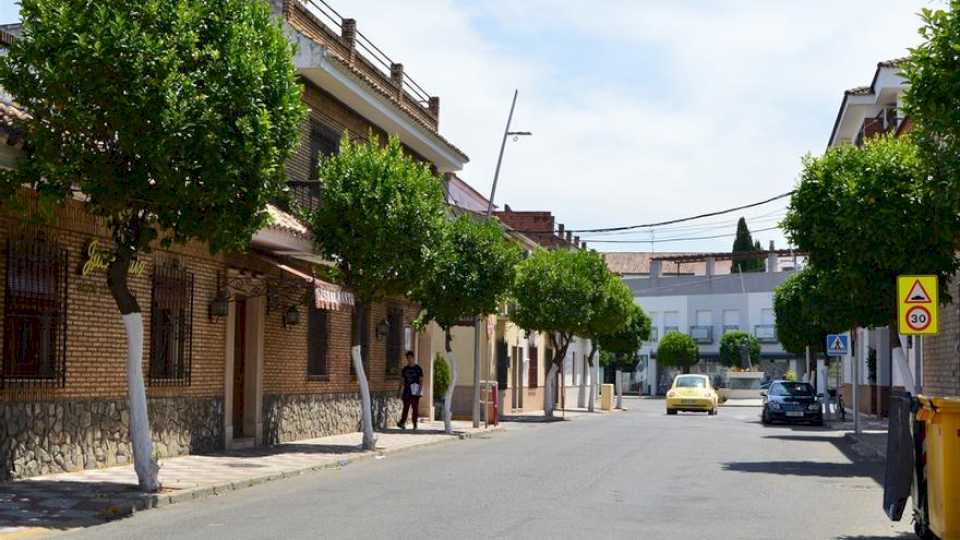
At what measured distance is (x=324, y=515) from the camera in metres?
13.1

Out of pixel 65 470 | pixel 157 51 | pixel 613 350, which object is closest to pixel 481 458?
pixel 65 470

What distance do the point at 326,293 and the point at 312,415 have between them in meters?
4.65

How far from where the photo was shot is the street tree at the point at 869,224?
822 inches

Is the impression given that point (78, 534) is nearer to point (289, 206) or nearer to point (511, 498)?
point (511, 498)

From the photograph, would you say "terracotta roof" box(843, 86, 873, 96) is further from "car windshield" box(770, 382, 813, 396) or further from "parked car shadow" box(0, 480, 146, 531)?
"parked car shadow" box(0, 480, 146, 531)

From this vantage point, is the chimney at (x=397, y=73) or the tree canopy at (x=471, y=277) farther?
the chimney at (x=397, y=73)

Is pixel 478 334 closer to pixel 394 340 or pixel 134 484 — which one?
pixel 394 340

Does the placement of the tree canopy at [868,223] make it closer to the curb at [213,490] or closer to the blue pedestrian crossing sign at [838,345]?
the curb at [213,490]

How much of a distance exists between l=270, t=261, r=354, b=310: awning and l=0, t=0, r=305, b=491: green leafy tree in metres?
8.06

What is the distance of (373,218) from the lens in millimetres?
22875

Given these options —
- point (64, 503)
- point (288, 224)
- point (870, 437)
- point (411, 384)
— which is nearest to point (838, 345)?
point (870, 437)

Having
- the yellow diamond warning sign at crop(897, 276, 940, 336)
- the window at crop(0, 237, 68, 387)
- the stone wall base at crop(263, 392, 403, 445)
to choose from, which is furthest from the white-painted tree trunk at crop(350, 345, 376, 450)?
the yellow diamond warning sign at crop(897, 276, 940, 336)

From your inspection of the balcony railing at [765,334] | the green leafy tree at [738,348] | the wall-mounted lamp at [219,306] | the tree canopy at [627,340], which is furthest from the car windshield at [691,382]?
the balcony railing at [765,334]

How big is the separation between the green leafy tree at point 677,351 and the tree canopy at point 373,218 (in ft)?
238
